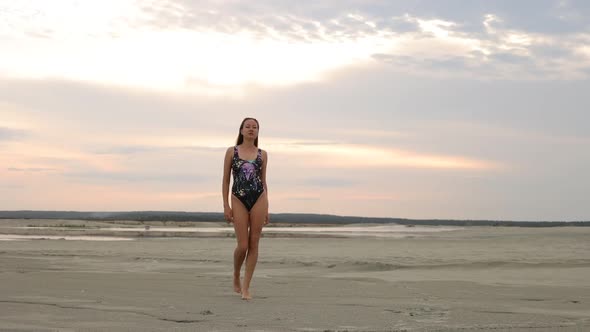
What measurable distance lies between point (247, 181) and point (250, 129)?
2.05ft

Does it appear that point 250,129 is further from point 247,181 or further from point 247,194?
point 247,194

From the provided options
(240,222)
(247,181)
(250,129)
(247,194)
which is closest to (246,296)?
(240,222)

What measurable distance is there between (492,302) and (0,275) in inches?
254

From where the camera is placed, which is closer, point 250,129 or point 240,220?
point 240,220

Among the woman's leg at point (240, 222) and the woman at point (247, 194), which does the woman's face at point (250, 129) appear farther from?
the woman's leg at point (240, 222)

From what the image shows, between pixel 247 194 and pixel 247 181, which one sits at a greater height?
pixel 247 181

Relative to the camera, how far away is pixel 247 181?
331 inches

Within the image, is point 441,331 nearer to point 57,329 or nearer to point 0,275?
point 57,329

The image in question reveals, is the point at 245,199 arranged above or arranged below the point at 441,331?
above

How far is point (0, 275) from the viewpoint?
9922 mm

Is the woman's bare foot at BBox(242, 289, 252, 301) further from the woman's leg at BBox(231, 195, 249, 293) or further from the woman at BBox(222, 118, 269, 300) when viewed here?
the woman's leg at BBox(231, 195, 249, 293)

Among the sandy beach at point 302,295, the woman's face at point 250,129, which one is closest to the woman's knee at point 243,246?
the sandy beach at point 302,295

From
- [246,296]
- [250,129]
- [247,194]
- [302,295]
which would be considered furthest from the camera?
[250,129]

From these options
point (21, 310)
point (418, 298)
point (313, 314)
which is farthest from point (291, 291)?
point (21, 310)
